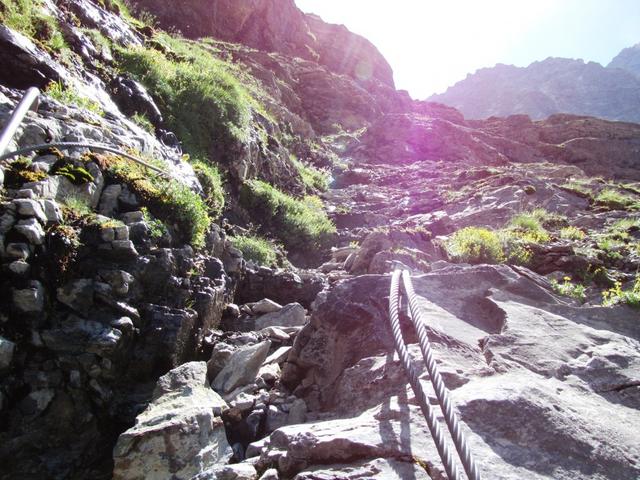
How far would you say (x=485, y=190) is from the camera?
14.8 m

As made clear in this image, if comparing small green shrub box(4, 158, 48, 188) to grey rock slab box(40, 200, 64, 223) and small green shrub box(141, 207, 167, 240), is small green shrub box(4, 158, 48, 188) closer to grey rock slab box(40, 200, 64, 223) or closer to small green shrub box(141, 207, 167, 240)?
grey rock slab box(40, 200, 64, 223)

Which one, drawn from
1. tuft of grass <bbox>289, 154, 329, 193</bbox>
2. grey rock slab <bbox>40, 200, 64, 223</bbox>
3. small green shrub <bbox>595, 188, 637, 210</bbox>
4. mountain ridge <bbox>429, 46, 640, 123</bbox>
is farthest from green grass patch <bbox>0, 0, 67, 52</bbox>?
mountain ridge <bbox>429, 46, 640, 123</bbox>

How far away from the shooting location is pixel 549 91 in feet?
388

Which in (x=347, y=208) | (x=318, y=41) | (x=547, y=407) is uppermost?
(x=318, y=41)

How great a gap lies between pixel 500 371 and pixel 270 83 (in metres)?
28.1

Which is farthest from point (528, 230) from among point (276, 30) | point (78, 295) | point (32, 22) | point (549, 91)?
point (549, 91)

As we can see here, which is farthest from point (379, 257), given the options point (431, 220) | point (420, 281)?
point (431, 220)

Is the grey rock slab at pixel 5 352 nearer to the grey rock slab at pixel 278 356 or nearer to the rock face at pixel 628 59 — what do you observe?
the grey rock slab at pixel 278 356

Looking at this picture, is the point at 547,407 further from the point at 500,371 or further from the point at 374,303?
the point at 374,303

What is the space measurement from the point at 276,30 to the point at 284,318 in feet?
139

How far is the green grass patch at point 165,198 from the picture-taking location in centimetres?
519

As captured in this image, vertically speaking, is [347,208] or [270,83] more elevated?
[270,83]

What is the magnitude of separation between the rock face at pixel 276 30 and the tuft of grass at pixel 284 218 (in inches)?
887

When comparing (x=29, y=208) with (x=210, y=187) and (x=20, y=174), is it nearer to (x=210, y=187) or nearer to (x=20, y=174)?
(x=20, y=174)
